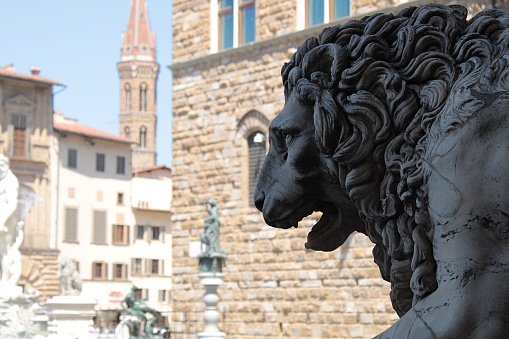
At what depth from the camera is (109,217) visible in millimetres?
52969

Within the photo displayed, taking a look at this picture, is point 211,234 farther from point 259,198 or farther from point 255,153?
point 259,198

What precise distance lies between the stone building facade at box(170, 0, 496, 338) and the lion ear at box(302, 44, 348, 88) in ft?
49.7

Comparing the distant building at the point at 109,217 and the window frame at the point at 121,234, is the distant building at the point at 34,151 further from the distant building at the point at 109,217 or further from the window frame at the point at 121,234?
the window frame at the point at 121,234

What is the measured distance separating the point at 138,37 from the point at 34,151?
55.6 m

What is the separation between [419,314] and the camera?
1459 millimetres

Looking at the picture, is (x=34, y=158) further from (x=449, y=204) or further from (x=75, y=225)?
(x=449, y=204)

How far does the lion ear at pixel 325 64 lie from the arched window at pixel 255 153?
56.5 ft

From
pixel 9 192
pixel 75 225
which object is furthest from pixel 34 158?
pixel 9 192

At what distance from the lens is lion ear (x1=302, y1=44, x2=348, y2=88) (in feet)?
5.35

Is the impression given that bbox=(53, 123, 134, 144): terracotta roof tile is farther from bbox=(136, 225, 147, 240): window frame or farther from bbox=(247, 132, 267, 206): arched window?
bbox=(247, 132, 267, 206): arched window

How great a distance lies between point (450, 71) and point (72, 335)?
12.4 m

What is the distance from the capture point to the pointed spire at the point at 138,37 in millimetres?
99250

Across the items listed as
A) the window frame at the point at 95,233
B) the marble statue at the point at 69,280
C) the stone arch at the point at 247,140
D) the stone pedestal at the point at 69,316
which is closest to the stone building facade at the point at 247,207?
the stone arch at the point at 247,140

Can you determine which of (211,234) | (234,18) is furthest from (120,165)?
(211,234)
